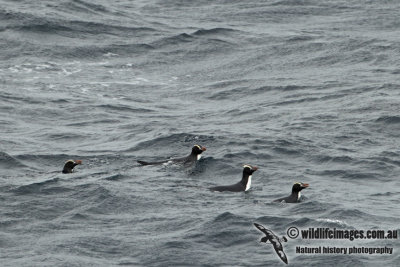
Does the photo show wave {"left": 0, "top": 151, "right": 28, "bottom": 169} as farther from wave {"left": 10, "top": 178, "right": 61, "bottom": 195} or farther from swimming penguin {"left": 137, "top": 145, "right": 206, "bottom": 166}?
swimming penguin {"left": 137, "top": 145, "right": 206, "bottom": 166}

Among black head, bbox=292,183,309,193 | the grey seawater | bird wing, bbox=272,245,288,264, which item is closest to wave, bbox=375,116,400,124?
the grey seawater

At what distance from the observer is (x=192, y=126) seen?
30.8 meters

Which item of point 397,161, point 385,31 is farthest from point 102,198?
point 385,31

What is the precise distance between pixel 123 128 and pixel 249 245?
1215cm

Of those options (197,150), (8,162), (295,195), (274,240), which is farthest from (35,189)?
(274,240)

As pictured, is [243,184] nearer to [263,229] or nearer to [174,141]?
[263,229]

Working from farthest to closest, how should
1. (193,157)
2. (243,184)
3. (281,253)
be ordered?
(193,157)
(243,184)
(281,253)

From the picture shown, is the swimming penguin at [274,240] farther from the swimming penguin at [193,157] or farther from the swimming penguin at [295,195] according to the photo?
the swimming penguin at [193,157]

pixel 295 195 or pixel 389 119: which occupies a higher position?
pixel 389 119

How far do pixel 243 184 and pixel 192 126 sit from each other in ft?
21.6

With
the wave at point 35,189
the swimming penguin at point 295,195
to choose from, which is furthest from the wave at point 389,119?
the wave at point 35,189

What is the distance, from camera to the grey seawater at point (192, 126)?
20656 millimetres

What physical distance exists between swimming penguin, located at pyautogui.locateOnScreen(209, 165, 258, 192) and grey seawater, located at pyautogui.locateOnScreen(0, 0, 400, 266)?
0.39 metres

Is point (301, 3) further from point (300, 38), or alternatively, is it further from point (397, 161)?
point (397, 161)
